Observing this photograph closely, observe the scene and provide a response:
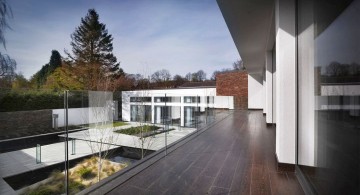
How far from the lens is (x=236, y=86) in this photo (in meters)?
14.0

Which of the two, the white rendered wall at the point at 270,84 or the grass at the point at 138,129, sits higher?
the white rendered wall at the point at 270,84

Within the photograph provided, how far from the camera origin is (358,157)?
109 centimetres

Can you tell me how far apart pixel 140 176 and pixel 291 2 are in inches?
115

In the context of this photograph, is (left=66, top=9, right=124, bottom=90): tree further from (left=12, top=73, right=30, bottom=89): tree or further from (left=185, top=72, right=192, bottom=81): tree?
(left=12, top=73, right=30, bottom=89): tree

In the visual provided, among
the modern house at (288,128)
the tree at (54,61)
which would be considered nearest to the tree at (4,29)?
the modern house at (288,128)

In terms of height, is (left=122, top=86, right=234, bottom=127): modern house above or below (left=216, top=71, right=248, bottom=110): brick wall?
below

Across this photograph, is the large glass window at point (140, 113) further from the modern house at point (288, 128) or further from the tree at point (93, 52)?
the tree at point (93, 52)

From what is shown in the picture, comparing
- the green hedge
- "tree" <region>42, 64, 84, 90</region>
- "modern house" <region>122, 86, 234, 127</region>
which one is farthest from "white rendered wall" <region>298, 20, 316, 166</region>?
"tree" <region>42, 64, 84, 90</region>

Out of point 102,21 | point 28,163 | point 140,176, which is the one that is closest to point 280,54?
point 140,176

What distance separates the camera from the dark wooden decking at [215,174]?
2.05 meters

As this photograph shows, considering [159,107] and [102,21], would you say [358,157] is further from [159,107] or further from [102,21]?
[102,21]

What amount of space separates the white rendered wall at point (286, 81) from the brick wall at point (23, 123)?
12.5ft

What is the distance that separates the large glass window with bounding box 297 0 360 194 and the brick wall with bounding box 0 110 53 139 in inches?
157

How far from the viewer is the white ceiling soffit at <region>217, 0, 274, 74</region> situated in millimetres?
3101
